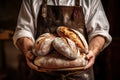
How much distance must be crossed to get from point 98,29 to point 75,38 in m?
0.19

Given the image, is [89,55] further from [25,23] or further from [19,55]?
[19,55]

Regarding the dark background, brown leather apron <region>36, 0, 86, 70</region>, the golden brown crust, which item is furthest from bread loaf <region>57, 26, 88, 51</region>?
the dark background

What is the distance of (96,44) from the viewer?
102 centimetres

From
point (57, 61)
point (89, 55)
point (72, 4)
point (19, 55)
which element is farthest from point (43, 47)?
point (19, 55)

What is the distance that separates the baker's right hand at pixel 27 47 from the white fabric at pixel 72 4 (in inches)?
1.0

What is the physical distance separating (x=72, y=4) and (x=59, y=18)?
8 cm

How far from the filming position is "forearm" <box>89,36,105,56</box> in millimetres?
1007

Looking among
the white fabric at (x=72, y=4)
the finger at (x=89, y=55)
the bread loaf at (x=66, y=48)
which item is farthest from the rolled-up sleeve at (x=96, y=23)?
the bread loaf at (x=66, y=48)

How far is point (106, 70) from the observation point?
5.98ft

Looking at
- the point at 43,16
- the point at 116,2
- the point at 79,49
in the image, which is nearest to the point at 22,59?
the point at 116,2

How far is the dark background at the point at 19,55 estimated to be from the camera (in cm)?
180

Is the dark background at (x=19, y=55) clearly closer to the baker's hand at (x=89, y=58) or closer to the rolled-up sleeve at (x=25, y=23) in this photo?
the rolled-up sleeve at (x=25, y=23)

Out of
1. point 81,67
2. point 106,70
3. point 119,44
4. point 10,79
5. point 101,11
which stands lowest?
point 10,79

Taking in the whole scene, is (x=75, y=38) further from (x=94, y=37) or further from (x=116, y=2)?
(x=116, y=2)
